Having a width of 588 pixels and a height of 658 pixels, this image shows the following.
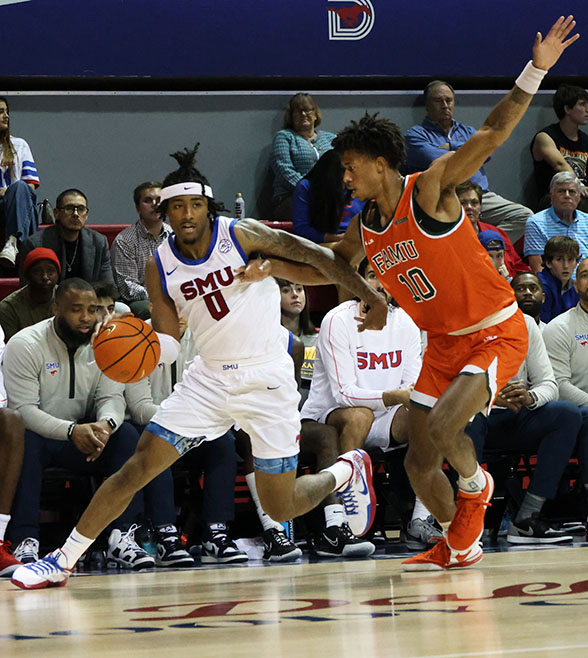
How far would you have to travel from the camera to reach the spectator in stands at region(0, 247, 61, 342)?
7.28 meters

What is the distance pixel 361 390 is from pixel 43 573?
2579 mm

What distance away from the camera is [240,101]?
1091 centimetres

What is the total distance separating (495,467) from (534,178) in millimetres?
5560

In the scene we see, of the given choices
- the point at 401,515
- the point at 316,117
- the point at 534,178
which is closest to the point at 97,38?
the point at 316,117

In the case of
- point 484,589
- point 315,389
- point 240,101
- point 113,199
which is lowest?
point 484,589

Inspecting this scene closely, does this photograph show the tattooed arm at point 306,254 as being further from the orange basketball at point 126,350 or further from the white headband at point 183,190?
the orange basketball at point 126,350

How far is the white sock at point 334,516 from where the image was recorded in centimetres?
624

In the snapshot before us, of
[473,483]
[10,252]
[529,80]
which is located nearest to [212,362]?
[473,483]

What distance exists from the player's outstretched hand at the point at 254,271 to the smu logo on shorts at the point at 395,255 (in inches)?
21.3

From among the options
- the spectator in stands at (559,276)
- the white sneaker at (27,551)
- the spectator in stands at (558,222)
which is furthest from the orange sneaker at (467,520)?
the spectator in stands at (558,222)

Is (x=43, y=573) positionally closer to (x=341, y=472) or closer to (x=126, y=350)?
(x=126, y=350)

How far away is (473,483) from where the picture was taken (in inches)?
195

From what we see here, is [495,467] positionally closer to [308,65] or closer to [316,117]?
[316,117]

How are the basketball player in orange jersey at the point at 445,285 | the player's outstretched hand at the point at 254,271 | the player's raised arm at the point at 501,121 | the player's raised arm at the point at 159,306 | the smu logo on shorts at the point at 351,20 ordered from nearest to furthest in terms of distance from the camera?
1. the player's raised arm at the point at 501,121
2. the basketball player in orange jersey at the point at 445,285
3. the player's outstretched hand at the point at 254,271
4. the player's raised arm at the point at 159,306
5. the smu logo on shorts at the point at 351,20
